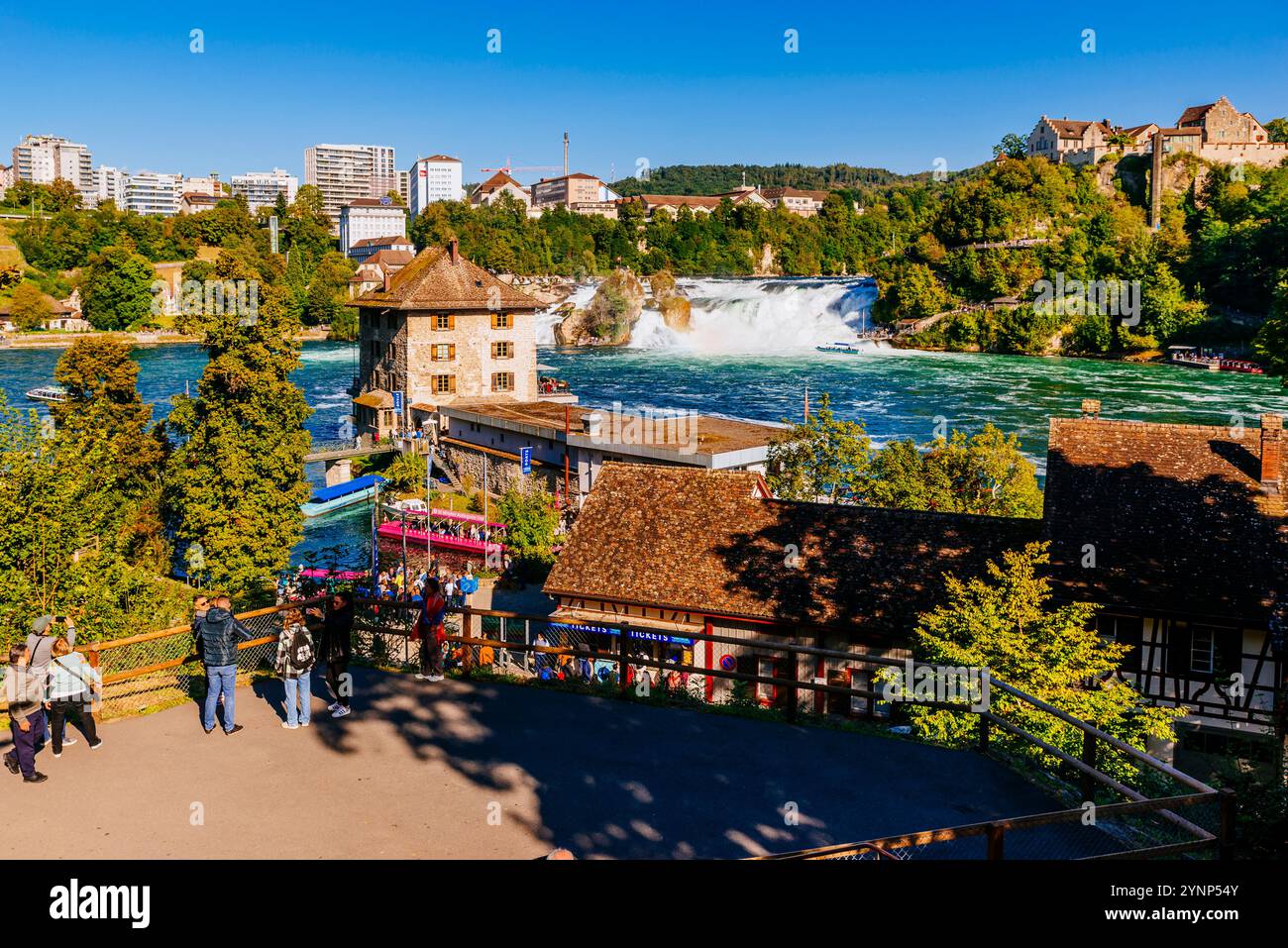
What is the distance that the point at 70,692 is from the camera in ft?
33.7

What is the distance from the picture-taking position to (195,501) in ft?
98.2

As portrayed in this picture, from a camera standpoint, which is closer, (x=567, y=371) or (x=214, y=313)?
(x=214, y=313)

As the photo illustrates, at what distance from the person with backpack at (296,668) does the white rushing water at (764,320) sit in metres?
111

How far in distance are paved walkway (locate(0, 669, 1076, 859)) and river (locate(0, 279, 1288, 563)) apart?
34959 mm

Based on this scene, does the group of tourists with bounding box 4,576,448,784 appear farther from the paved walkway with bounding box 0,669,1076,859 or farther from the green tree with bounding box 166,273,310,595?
the green tree with bounding box 166,273,310,595

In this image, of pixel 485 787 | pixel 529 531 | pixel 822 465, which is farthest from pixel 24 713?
pixel 822 465

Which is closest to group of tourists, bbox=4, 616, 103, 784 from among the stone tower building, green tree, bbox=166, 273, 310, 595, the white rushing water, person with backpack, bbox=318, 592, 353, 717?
person with backpack, bbox=318, 592, 353, 717

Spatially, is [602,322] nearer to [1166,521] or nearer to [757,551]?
[757,551]

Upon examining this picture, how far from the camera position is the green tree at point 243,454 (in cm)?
2972

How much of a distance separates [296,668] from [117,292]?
5917 inches
